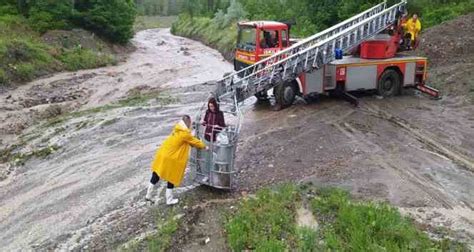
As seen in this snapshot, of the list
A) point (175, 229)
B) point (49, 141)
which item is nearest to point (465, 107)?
point (175, 229)

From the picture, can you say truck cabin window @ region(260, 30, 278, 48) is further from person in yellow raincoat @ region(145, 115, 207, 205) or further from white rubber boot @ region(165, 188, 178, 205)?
white rubber boot @ region(165, 188, 178, 205)

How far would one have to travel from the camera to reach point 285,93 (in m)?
17.0

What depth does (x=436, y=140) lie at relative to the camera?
43.4 feet

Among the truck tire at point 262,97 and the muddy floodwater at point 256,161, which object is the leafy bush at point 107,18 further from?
the truck tire at point 262,97

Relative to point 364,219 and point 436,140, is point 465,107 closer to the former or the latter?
point 436,140

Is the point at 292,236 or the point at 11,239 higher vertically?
the point at 292,236

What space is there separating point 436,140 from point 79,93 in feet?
53.6

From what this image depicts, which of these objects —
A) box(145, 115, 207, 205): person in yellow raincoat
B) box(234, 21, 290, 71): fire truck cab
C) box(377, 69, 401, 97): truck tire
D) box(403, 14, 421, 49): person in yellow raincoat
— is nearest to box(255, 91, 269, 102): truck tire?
box(234, 21, 290, 71): fire truck cab

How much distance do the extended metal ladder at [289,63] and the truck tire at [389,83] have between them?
150cm

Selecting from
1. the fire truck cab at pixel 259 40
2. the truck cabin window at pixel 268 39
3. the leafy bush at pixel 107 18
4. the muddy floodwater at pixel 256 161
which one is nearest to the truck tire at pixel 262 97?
the muddy floodwater at pixel 256 161

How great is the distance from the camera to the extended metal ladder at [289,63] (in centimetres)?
1521

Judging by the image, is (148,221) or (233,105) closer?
(148,221)

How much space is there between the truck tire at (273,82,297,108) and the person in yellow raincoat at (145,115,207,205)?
746cm

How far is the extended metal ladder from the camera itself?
49.9 feet
